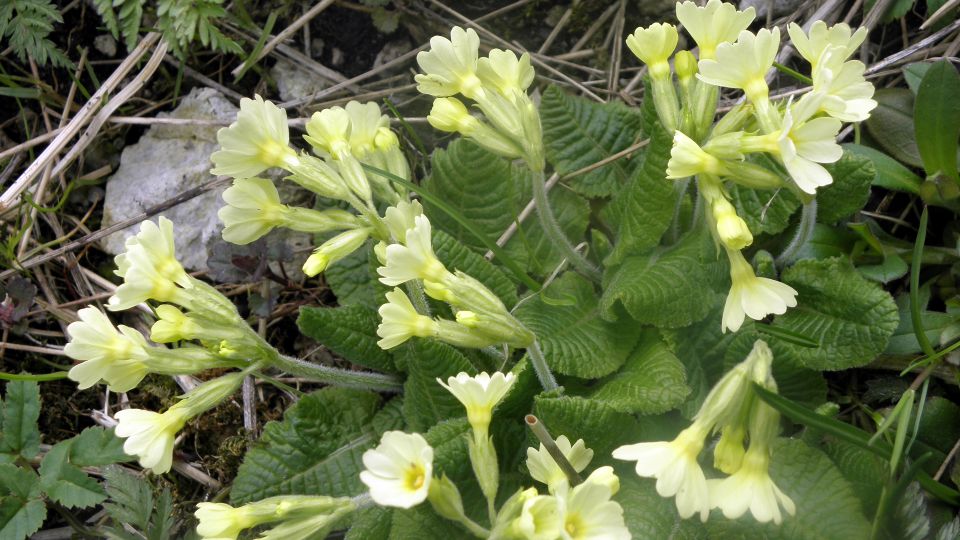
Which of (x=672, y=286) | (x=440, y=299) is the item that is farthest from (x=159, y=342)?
(x=672, y=286)

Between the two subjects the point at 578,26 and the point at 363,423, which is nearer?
the point at 363,423

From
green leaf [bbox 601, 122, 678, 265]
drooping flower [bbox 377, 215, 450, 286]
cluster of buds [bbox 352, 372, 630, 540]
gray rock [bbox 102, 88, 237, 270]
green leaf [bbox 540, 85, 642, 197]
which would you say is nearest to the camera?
cluster of buds [bbox 352, 372, 630, 540]

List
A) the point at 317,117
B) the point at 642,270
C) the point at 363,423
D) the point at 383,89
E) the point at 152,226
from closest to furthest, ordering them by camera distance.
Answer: the point at 152,226 < the point at 317,117 < the point at 642,270 < the point at 363,423 < the point at 383,89

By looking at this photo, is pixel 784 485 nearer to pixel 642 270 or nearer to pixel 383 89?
pixel 642 270

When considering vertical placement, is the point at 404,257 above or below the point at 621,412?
above

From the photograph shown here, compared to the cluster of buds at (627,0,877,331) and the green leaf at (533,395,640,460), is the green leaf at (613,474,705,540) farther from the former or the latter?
the cluster of buds at (627,0,877,331)

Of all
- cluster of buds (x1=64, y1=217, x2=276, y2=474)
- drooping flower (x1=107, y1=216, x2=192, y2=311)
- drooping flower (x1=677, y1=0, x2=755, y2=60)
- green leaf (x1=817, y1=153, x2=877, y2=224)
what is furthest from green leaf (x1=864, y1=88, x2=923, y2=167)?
drooping flower (x1=107, y1=216, x2=192, y2=311)

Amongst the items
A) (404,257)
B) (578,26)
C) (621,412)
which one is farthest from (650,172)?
(578,26)

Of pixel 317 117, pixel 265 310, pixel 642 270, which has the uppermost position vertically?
pixel 317 117
